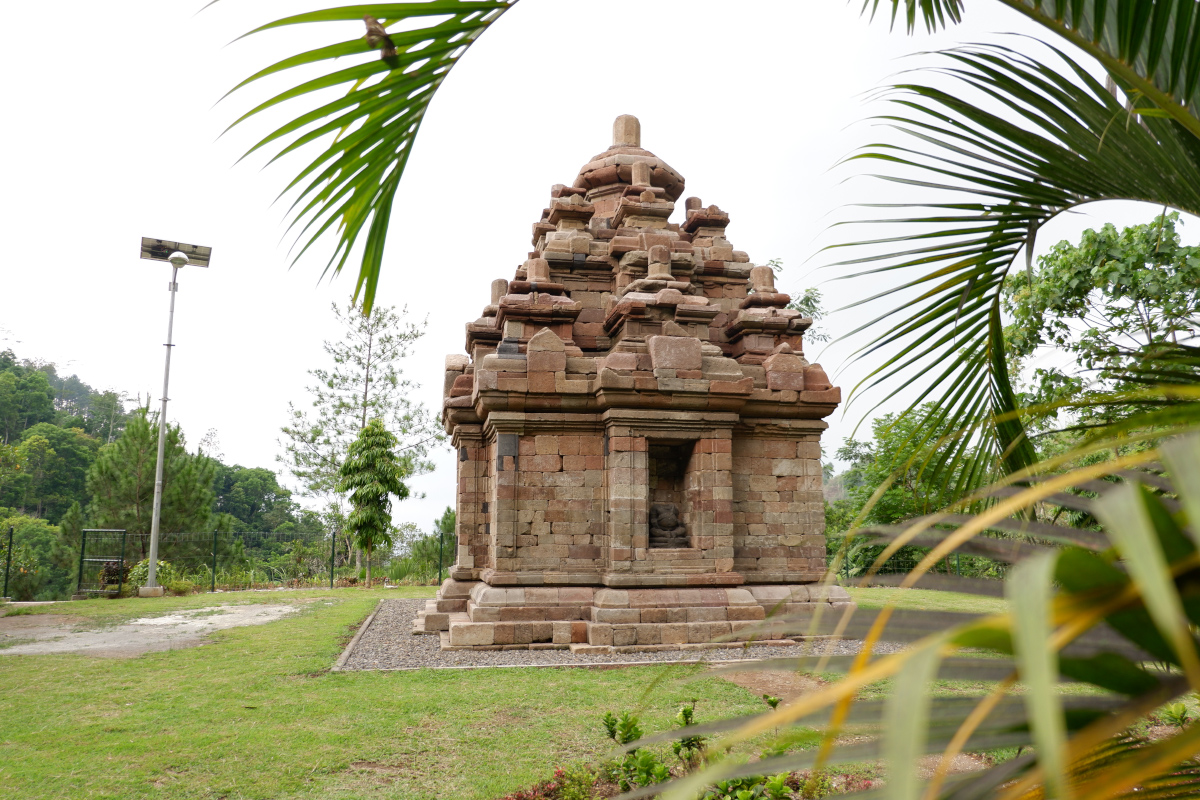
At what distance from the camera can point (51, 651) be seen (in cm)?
964

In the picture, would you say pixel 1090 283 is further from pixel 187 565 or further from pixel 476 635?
pixel 187 565

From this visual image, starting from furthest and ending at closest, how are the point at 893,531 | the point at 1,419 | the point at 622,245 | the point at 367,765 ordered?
the point at 1,419 < the point at 622,245 < the point at 367,765 < the point at 893,531

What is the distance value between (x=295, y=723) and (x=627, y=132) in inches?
402

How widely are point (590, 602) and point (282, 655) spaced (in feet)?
11.8

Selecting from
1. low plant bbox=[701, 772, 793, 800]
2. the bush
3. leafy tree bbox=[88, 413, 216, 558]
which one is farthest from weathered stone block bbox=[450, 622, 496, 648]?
leafy tree bbox=[88, 413, 216, 558]

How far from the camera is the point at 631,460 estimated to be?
9.49 metres

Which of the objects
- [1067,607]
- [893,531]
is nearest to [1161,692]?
[1067,607]

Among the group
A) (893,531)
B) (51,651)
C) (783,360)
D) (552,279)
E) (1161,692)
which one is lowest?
(51,651)

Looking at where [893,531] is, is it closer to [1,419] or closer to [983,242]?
[983,242]

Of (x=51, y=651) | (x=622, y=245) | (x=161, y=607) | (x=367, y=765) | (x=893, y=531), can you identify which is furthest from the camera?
(x=161, y=607)

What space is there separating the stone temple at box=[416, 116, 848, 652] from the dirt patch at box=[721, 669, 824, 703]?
4.99 feet

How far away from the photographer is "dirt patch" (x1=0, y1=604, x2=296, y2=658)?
980 cm

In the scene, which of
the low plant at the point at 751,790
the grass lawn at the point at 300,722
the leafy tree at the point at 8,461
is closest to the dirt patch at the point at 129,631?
the grass lawn at the point at 300,722

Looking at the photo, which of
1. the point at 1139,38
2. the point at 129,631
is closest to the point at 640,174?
the point at 129,631
